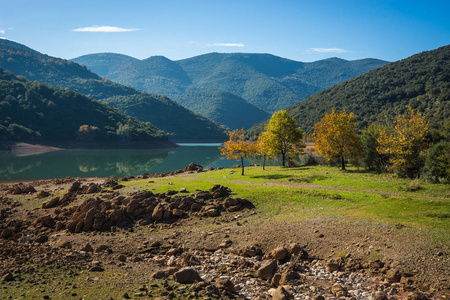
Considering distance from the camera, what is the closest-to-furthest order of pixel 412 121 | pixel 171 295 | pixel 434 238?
pixel 171 295
pixel 434 238
pixel 412 121

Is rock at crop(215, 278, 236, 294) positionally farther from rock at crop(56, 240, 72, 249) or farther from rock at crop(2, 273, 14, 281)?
rock at crop(56, 240, 72, 249)

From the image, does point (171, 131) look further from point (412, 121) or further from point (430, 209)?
point (430, 209)

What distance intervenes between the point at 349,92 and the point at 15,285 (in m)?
136

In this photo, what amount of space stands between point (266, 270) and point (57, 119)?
126 meters

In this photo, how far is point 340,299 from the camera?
36.1 ft

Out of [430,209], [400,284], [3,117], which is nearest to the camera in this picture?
[400,284]

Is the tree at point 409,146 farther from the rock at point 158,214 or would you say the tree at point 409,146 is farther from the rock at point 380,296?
the rock at point 158,214

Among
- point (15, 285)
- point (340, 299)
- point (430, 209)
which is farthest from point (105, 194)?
point (430, 209)

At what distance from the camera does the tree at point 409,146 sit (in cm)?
2808

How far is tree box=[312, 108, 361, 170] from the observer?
3519cm

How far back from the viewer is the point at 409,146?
28281 millimetres

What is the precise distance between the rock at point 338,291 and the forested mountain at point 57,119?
4362 inches

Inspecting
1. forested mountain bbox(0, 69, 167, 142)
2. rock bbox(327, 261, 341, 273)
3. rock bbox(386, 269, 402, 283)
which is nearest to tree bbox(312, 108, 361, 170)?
rock bbox(327, 261, 341, 273)

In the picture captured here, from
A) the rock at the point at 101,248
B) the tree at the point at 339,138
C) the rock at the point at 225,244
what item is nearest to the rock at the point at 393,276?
the rock at the point at 225,244
